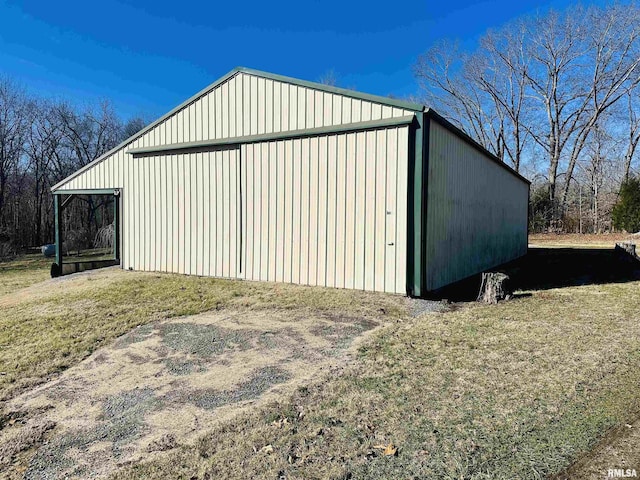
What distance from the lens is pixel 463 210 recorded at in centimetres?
805

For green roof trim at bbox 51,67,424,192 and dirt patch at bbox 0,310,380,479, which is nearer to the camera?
dirt patch at bbox 0,310,380,479

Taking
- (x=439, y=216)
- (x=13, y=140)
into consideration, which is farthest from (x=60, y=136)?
(x=439, y=216)

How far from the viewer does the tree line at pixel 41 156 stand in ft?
75.2

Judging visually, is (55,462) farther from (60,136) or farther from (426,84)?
(426,84)

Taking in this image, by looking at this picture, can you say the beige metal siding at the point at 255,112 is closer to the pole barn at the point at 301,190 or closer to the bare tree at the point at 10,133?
the pole barn at the point at 301,190

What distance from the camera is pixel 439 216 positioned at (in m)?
6.76

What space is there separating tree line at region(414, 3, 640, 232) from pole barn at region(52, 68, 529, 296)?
19919mm

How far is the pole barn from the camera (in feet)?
20.1

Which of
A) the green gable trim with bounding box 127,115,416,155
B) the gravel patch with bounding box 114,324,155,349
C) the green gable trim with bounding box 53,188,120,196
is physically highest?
the green gable trim with bounding box 127,115,416,155

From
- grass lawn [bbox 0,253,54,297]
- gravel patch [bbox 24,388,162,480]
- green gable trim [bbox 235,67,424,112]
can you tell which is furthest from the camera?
grass lawn [bbox 0,253,54,297]

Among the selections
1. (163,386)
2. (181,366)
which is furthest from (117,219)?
(163,386)

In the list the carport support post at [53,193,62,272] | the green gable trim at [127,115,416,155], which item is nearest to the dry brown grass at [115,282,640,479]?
the green gable trim at [127,115,416,155]

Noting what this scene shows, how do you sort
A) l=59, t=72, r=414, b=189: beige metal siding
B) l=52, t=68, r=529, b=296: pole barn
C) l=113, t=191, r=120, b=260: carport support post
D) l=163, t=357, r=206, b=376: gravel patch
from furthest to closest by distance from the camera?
l=113, t=191, r=120, b=260: carport support post, l=59, t=72, r=414, b=189: beige metal siding, l=52, t=68, r=529, b=296: pole barn, l=163, t=357, r=206, b=376: gravel patch

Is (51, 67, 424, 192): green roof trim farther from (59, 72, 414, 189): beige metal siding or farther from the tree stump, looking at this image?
the tree stump
